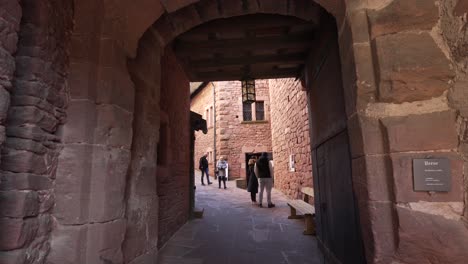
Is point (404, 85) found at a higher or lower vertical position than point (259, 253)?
higher

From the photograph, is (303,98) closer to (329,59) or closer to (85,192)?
(329,59)

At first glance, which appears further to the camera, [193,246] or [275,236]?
[275,236]

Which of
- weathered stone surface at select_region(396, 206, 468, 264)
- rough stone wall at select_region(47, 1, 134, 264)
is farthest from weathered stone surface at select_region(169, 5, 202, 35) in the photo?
weathered stone surface at select_region(396, 206, 468, 264)

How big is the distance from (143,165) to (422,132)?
2.05 metres

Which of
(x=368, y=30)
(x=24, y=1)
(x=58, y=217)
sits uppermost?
(x=24, y=1)

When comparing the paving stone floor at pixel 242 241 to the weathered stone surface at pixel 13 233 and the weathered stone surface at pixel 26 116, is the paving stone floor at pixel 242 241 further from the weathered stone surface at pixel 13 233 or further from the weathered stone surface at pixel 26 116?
the weathered stone surface at pixel 26 116

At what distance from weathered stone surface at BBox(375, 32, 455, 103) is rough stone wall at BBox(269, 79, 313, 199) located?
461cm

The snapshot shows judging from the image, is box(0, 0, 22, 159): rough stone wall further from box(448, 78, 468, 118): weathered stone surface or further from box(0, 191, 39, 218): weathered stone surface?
box(448, 78, 468, 118): weathered stone surface

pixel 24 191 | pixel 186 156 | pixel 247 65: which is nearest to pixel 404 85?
pixel 24 191

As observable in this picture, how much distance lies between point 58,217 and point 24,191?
0.32 metres

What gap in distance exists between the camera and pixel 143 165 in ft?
7.79

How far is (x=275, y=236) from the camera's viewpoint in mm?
4523

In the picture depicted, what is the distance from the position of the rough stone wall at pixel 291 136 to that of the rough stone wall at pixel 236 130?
420 centimetres

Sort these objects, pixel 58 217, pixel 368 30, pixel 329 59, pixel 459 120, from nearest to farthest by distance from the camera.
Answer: pixel 459 120, pixel 368 30, pixel 58 217, pixel 329 59
